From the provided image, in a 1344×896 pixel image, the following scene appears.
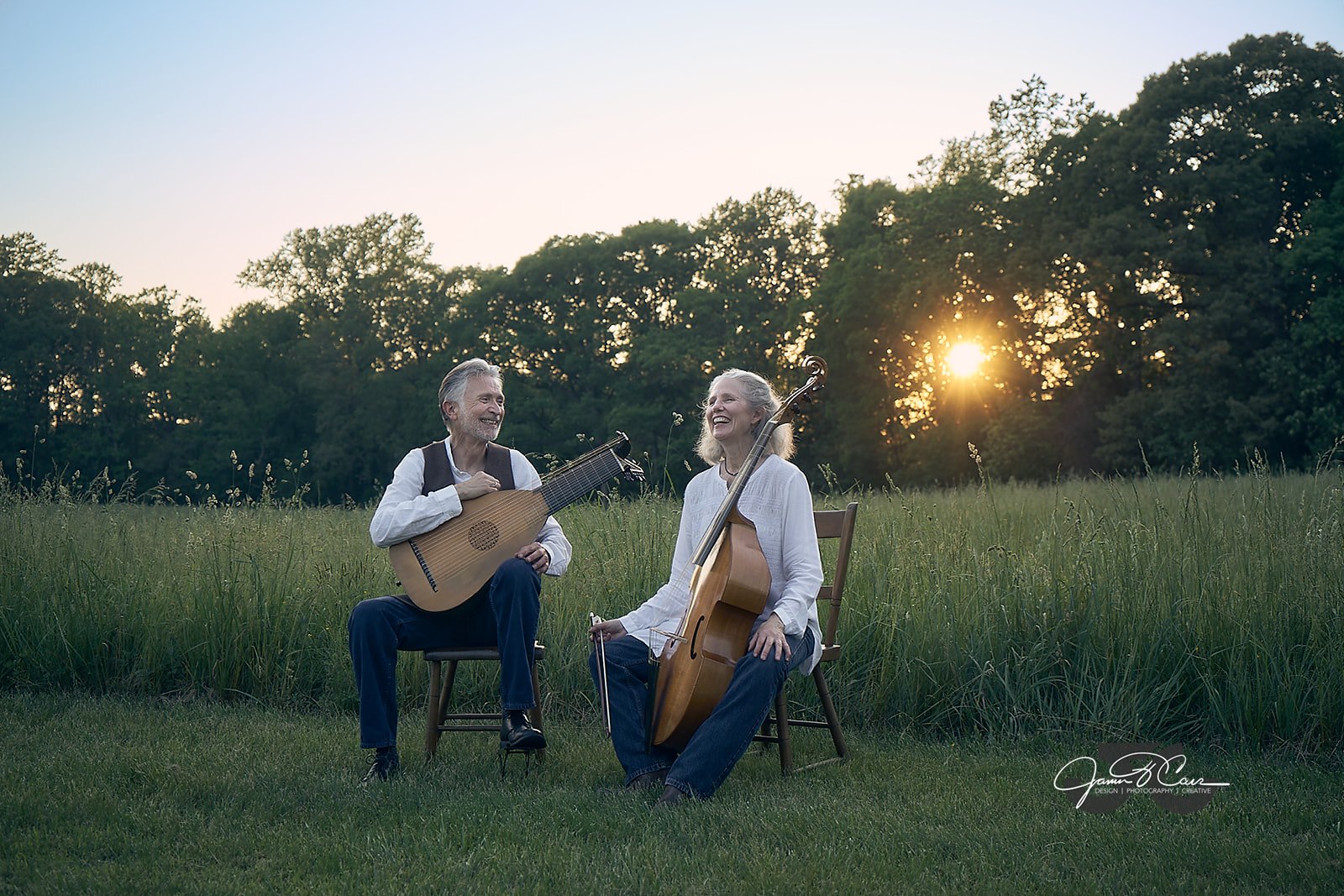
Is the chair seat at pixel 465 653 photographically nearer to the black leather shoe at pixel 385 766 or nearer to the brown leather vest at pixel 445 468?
the black leather shoe at pixel 385 766

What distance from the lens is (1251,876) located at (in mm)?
2939

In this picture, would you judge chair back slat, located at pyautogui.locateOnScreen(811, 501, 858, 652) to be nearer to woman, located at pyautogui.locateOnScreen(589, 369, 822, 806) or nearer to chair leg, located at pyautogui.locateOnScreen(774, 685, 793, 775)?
woman, located at pyautogui.locateOnScreen(589, 369, 822, 806)

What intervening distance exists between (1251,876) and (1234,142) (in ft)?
69.9

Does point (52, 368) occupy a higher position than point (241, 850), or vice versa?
point (52, 368)

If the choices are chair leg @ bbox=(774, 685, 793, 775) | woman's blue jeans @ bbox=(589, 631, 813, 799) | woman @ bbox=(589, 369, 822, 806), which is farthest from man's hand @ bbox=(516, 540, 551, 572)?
chair leg @ bbox=(774, 685, 793, 775)

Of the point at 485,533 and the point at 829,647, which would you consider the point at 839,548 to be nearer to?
the point at 829,647

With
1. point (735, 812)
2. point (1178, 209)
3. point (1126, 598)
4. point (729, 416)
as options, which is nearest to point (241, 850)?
point (735, 812)

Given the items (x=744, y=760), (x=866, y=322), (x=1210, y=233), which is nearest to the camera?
(x=744, y=760)

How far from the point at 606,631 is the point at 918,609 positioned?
72.4 inches

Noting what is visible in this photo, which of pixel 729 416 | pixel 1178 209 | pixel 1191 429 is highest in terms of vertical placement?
pixel 1178 209

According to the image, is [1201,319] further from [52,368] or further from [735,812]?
[52,368]

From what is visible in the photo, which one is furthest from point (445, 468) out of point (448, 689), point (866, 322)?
point (866, 322)

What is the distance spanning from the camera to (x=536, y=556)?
4.28 meters

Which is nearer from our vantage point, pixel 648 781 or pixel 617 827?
pixel 617 827
